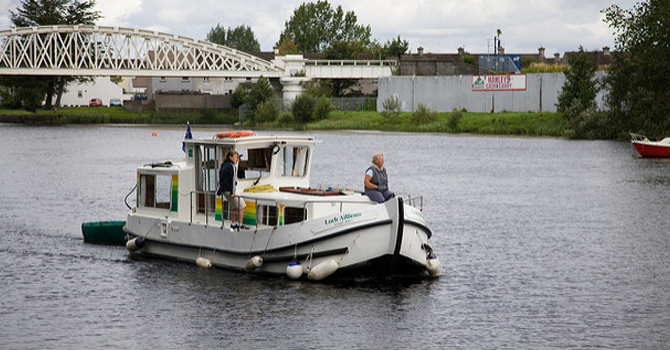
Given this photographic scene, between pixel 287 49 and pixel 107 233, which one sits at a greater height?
pixel 287 49

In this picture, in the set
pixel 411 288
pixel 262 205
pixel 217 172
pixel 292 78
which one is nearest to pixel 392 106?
pixel 292 78

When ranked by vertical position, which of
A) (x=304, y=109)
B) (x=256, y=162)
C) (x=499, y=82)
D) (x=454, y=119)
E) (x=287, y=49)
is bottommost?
(x=256, y=162)

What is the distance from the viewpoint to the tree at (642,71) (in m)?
77.0

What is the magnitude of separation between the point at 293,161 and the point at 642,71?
59.6 m

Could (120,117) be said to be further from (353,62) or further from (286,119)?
(353,62)

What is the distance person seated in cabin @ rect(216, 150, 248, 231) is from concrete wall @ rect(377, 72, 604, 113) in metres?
69.0

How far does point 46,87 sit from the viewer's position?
467 ft

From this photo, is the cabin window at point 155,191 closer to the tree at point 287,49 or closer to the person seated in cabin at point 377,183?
the person seated in cabin at point 377,183

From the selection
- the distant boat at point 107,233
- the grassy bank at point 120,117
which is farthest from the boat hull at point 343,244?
the grassy bank at point 120,117

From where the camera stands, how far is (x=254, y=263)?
76.6 feet

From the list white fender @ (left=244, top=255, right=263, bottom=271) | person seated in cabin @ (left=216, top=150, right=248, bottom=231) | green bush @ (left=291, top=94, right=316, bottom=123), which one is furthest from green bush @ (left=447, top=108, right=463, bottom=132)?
white fender @ (left=244, top=255, right=263, bottom=271)

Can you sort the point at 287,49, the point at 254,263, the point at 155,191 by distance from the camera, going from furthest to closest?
1. the point at 287,49
2. the point at 155,191
3. the point at 254,263

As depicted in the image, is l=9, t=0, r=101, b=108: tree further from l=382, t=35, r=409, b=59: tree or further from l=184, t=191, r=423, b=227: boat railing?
l=184, t=191, r=423, b=227: boat railing

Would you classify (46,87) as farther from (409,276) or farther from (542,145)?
(409,276)
